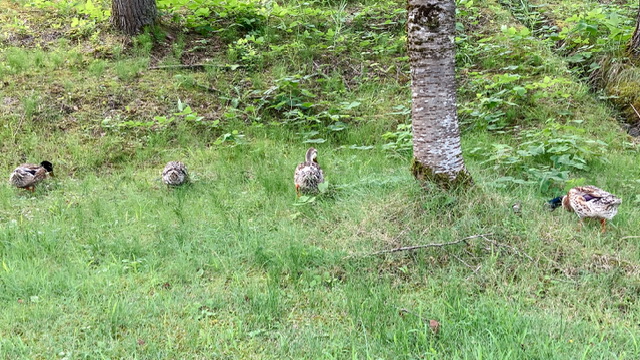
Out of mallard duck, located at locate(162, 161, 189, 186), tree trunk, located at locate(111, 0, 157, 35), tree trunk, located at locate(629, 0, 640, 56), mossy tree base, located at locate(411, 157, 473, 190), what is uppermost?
tree trunk, located at locate(111, 0, 157, 35)

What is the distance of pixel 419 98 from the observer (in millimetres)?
4453

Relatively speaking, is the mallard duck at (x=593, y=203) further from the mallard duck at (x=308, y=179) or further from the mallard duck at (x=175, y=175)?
the mallard duck at (x=175, y=175)

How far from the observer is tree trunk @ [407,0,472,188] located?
14.0ft

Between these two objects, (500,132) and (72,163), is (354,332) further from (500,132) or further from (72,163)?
(72,163)

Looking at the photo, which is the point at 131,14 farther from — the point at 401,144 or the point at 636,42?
the point at 636,42

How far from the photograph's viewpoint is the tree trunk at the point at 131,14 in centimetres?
895

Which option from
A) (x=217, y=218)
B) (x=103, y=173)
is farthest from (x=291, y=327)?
(x=103, y=173)

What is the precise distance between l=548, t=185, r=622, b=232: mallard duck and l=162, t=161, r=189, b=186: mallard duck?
4.36 metres

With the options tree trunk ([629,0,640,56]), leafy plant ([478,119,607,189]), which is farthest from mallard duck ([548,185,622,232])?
tree trunk ([629,0,640,56])

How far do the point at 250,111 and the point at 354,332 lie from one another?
5406 mm

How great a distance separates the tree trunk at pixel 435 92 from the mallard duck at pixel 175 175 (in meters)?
2.96

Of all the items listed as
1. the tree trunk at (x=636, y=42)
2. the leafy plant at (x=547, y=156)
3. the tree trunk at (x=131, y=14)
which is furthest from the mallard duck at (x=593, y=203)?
the tree trunk at (x=131, y=14)

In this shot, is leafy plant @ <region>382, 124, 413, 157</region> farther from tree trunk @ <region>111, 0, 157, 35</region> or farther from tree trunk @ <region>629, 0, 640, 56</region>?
tree trunk @ <region>111, 0, 157, 35</region>

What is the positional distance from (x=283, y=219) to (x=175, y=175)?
1.75m
